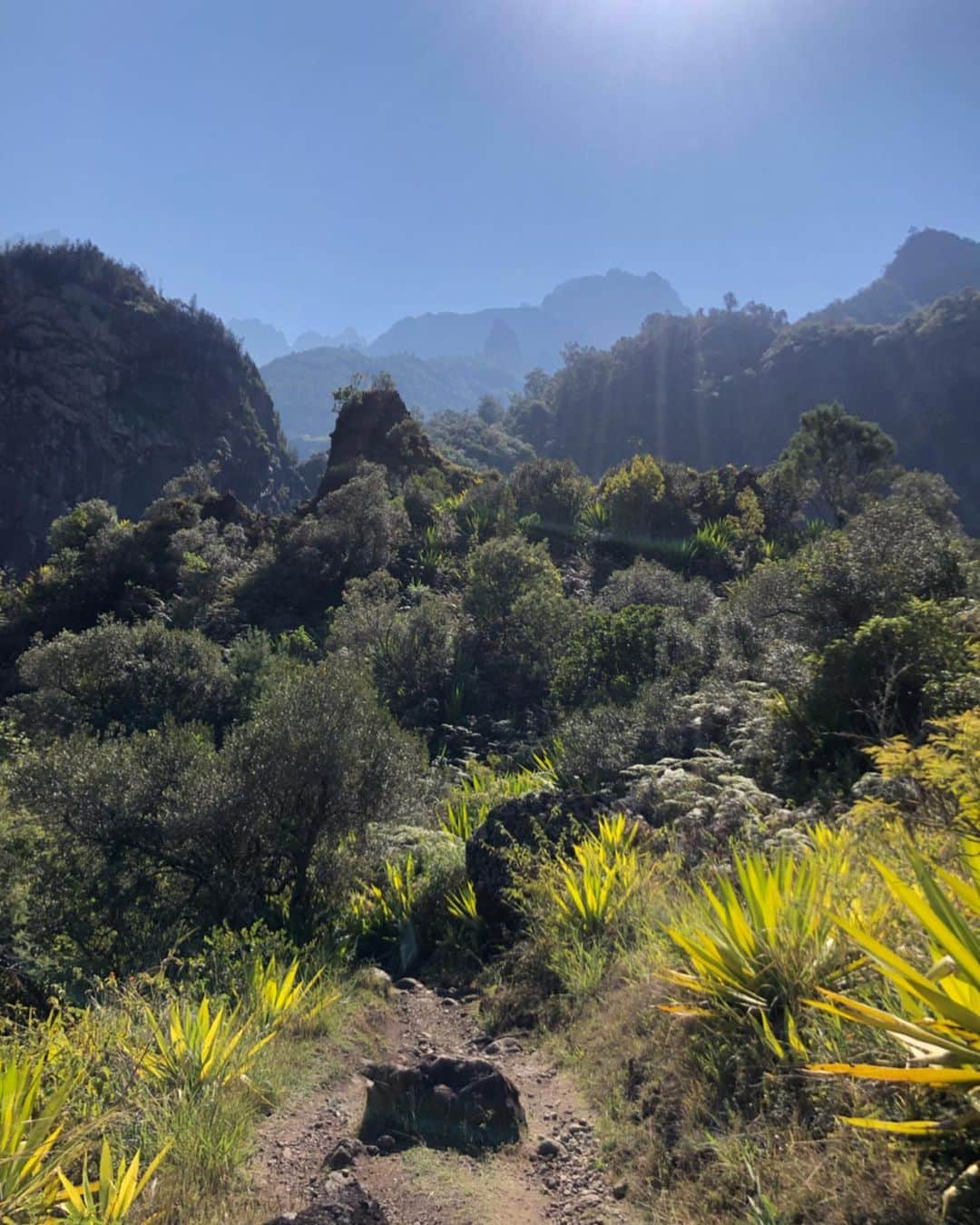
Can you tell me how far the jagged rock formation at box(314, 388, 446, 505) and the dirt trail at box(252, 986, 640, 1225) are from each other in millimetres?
25376

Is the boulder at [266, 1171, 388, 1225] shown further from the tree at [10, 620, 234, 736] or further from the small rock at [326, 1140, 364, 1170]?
the tree at [10, 620, 234, 736]

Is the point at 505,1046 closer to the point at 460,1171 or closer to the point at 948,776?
the point at 460,1171

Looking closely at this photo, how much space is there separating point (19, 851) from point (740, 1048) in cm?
722

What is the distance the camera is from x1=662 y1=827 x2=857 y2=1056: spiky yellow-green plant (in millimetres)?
3180

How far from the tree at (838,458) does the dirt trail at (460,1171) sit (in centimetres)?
2477

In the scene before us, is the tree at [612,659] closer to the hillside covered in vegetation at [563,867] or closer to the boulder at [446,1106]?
the hillside covered in vegetation at [563,867]

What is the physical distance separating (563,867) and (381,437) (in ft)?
83.9

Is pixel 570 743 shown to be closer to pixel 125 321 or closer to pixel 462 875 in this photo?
pixel 462 875

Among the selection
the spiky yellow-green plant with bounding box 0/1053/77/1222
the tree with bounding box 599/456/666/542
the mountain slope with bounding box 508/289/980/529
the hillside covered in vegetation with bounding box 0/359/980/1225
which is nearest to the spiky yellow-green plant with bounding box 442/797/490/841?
the hillside covered in vegetation with bounding box 0/359/980/1225

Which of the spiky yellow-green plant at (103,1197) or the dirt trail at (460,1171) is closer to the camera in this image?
the spiky yellow-green plant at (103,1197)

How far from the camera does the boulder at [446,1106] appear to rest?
364 cm

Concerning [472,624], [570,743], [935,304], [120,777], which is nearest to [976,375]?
[935,304]

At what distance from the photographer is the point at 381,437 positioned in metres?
29.3

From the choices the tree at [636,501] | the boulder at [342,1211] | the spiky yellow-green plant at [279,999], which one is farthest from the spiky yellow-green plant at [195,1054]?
the tree at [636,501]
